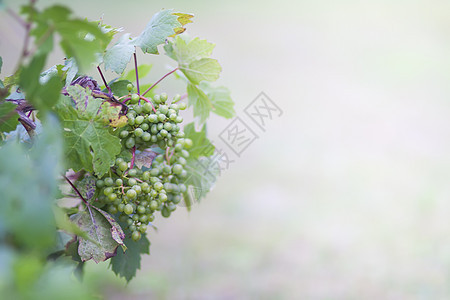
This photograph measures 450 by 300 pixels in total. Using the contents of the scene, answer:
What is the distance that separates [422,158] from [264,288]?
1298 millimetres

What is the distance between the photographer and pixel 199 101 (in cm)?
55

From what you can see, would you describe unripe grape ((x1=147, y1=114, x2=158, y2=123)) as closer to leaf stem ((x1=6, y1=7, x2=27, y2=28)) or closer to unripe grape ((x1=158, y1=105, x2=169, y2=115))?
unripe grape ((x1=158, y1=105, x2=169, y2=115))

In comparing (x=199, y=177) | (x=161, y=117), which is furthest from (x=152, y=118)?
(x=199, y=177)

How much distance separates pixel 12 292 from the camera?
200mm

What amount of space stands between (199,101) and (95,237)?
0.65 feet

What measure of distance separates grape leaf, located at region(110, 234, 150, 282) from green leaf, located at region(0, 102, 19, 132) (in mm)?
167

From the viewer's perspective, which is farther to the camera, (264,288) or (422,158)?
(422,158)

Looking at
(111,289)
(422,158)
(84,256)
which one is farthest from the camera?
(422,158)

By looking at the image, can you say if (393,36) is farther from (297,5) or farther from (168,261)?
(168,261)

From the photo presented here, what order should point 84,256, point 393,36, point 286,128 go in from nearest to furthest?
1. point 84,256
2. point 286,128
3. point 393,36

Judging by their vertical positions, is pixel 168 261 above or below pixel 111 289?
above

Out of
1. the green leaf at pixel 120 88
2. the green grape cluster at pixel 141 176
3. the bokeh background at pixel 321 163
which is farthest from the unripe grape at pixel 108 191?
the bokeh background at pixel 321 163

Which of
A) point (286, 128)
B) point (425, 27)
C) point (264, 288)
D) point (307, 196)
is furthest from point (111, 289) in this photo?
point (425, 27)

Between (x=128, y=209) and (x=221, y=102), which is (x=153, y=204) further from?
(x=221, y=102)
